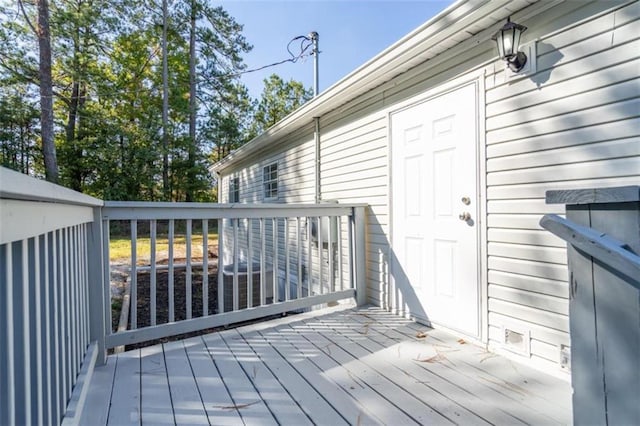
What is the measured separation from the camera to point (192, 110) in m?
14.1

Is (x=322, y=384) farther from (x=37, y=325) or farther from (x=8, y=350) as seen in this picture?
(x=8, y=350)

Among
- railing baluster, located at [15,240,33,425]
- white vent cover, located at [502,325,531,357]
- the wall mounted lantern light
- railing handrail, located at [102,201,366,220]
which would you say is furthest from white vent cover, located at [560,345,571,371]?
railing baluster, located at [15,240,33,425]

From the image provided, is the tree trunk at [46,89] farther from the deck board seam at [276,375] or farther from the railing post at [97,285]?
the deck board seam at [276,375]

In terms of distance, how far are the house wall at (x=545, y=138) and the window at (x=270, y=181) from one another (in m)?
4.23

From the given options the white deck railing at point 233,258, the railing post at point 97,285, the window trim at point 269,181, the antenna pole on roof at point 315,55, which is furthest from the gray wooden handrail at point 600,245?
the antenna pole on roof at point 315,55

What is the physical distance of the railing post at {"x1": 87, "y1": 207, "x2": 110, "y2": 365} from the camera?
7.25ft

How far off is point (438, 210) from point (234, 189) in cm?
812

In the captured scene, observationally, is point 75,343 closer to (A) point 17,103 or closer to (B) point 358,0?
(B) point 358,0

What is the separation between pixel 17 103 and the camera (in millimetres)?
11812

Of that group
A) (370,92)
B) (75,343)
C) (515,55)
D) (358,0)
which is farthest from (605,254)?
(358,0)

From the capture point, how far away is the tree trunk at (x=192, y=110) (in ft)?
44.2

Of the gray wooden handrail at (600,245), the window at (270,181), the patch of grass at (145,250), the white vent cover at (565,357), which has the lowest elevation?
the patch of grass at (145,250)

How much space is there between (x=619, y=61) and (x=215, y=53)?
1577 cm

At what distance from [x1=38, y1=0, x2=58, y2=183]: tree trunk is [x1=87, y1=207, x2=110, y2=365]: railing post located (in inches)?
411
